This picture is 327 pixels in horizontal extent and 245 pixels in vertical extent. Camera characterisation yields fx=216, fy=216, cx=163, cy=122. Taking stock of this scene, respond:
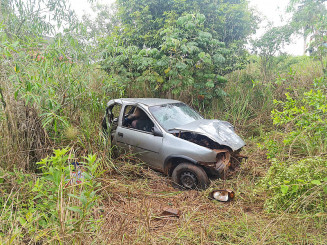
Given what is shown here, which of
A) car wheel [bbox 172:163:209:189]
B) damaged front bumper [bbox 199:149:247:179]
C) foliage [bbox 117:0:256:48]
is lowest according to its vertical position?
car wheel [bbox 172:163:209:189]

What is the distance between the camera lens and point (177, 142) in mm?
3875

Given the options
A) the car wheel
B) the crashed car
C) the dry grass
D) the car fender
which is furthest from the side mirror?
the dry grass

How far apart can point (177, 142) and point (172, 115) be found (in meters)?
0.87

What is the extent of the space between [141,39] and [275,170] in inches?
243

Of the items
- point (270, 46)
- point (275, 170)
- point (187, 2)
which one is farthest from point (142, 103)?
point (270, 46)

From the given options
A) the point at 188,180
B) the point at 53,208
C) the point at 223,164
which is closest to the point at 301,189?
the point at 223,164

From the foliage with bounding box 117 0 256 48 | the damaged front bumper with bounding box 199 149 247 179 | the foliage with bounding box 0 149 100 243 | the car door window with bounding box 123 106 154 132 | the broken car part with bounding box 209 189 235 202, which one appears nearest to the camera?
the foliage with bounding box 0 149 100 243

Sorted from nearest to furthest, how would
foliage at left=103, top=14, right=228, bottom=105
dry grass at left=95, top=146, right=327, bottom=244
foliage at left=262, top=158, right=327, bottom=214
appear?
dry grass at left=95, top=146, right=327, bottom=244 < foliage at left=262, top=158, right=327, bottom=214 < foliage at left=103, top=14, right=228, bottom=105

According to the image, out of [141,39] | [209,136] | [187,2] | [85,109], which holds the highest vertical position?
[187,2]

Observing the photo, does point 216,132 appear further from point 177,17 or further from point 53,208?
point 177,17

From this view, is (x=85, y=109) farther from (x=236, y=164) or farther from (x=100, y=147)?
(x=236, y=164)

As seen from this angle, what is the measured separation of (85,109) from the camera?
4672 millimetres

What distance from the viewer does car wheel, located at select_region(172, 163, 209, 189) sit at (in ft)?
12.1

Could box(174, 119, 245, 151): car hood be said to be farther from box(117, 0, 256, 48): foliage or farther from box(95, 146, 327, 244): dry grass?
box(117, 0, 256, 48): foliage
